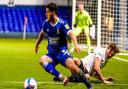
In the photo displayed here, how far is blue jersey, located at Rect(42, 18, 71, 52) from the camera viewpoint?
11125mm

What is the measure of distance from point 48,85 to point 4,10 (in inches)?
1123

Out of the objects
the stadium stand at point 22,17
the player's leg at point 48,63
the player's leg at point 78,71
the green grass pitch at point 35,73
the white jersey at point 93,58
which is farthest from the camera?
the stadium stand at point 22,17

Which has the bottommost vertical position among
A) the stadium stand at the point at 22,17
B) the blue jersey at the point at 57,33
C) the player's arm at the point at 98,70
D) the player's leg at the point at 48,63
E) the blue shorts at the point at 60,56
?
the stadium stand at the point at 22,17

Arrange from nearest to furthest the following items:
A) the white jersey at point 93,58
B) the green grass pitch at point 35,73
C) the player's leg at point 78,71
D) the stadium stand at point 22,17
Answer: the player's leg at point 78,71, the green grass pitch at point 35,73, the white jersey at point 93,58, the stadium stand at point 22,17

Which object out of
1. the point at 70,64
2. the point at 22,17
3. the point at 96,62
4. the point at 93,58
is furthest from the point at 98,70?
the point at 22,17

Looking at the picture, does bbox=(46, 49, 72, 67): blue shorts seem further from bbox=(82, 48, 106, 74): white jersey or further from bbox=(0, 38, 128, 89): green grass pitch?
bbox=(82, 48, 106, 74): white jersey

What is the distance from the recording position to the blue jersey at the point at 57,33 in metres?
11.1

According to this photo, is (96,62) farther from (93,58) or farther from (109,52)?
(109,52)

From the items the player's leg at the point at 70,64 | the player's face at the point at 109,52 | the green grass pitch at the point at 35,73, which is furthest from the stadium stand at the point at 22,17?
the player's leg at the point at 70,64

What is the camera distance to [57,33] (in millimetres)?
11148

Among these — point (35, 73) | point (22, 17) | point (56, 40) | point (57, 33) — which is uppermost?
point (57, 33)

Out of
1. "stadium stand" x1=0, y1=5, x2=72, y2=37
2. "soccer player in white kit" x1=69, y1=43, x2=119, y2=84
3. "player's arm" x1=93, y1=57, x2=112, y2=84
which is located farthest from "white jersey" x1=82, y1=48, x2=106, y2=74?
"stadium stand" x1=0, y1=5, x2=72, y2=37

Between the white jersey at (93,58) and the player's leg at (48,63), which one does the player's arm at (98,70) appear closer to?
the white jersey at (93,58)

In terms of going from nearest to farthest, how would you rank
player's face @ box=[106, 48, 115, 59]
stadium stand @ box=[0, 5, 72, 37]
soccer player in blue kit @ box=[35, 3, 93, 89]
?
1. soccer player in blue kit @ box=[35, 3, 93, 89]
2. player's face @ box=[106, 48, 115, 59]
3. stadium stand @ box=[0, 5, 72, 37]
